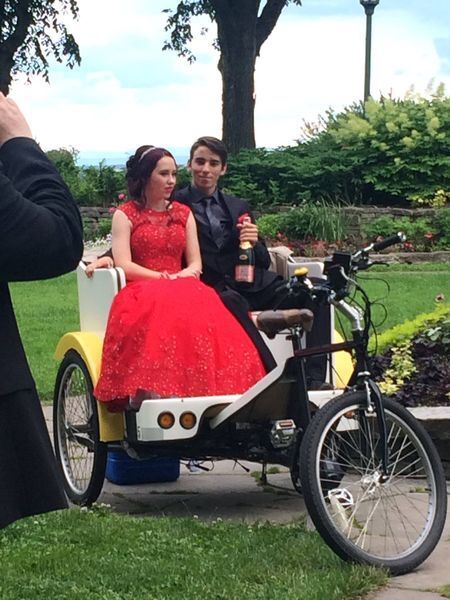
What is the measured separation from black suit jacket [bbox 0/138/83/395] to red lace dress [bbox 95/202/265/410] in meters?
2.89

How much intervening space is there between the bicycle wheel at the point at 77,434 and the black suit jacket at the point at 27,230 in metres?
3.22

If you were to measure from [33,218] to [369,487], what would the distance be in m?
2.76

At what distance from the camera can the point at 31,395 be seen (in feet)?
9.02

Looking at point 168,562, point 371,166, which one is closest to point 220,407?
point 168,562

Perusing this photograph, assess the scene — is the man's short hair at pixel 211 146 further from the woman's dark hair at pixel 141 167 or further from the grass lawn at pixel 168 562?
the grass lawn at pixel 168 562

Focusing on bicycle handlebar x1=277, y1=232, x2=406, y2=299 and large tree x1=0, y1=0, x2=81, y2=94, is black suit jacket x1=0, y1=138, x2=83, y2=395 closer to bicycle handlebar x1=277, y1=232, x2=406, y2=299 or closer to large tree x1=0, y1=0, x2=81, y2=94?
bicycle handlebar x1=277, y1=232, x2=406, y2=299

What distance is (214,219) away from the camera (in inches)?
266

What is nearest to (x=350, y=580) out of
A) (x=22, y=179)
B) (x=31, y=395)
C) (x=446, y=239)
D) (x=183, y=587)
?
(x=183, y=587)

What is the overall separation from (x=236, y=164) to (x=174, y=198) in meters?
15.2

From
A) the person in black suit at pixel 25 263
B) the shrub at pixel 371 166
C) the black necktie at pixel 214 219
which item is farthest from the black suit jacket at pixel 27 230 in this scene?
the shrub at pixel 371 166

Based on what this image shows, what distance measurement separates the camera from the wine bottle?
643 centimetres

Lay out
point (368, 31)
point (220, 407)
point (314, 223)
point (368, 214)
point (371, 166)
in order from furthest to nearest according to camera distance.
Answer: point (368, 31) < point (371, 166) < point (368, 214) < point (314, 223) < point (220, 407)

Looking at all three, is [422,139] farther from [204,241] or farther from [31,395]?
[31,395]

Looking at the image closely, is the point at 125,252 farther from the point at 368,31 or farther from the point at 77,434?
the point at 368,31
